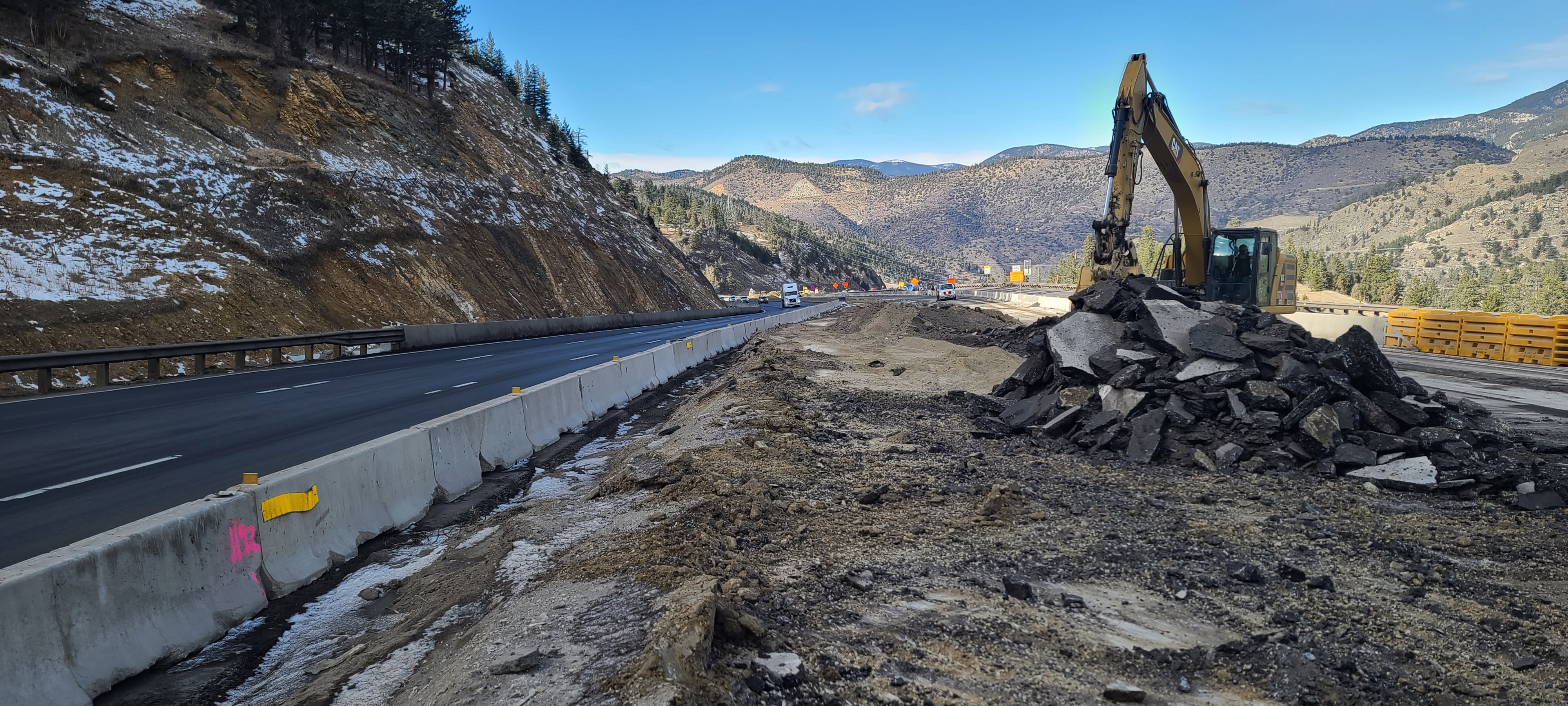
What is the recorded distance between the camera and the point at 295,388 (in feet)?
53.6

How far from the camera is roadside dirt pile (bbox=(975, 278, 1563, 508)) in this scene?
9.30 m

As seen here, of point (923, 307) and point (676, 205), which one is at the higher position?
point (676, 205)

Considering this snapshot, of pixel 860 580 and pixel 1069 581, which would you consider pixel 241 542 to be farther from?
pixel 1069 581

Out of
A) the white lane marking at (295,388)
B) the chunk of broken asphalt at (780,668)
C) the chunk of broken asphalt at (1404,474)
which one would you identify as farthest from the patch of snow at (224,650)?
the white lane marking at (295,388)

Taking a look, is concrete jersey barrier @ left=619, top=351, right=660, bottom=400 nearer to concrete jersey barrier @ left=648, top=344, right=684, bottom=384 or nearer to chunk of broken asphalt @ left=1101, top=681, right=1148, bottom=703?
concrete jersey barrier @ left=648, top=344, right=684, bottom=384

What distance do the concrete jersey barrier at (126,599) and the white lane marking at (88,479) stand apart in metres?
3.65

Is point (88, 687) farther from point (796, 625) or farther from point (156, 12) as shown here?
point (156, 12)

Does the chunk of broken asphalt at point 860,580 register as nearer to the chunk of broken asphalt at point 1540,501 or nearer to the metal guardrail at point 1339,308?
the chunk of broken asphalt at point 1540,501

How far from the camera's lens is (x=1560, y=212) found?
135125 millimetres

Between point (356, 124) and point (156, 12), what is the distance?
849cm

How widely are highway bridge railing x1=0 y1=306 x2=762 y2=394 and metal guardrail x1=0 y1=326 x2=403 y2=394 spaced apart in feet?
0.05

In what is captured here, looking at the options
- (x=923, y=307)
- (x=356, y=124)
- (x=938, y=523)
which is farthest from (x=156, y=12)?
(x=938, y=523)

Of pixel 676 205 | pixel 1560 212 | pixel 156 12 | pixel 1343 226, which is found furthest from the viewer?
pixel 1343 226

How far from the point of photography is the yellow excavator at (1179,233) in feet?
70.4
